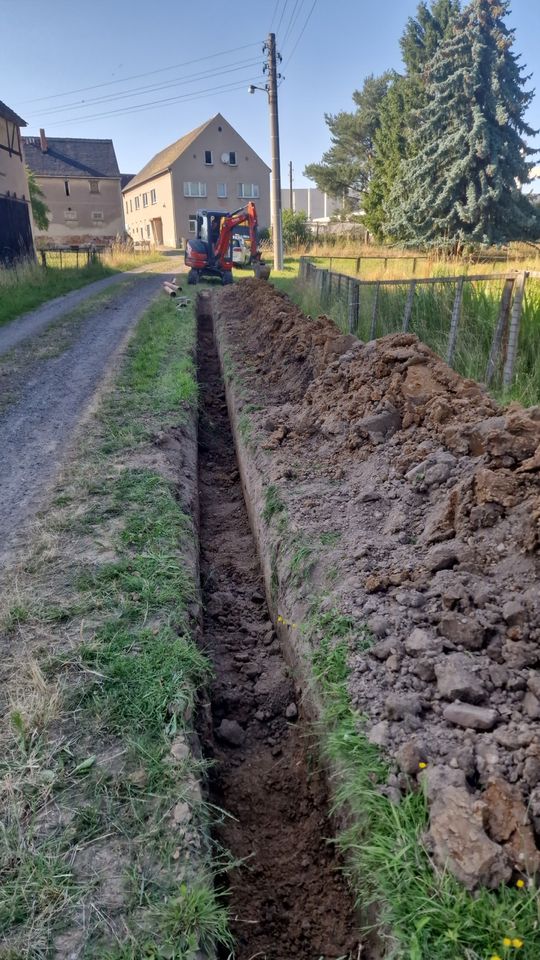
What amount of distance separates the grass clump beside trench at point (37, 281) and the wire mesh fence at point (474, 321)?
811 centimetres

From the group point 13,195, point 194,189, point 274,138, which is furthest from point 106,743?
point 194,189

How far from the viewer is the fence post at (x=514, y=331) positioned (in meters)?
4.80

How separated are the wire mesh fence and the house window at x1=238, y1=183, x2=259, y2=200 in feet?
124

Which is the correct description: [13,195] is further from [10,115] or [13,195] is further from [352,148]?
[352,148]

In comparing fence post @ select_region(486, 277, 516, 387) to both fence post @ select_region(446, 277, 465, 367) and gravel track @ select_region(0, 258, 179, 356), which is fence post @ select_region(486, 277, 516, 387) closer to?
fence post @ select_region(446, 277, 465, 367)

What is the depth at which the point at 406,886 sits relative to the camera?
1819 mm

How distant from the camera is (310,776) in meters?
2.68

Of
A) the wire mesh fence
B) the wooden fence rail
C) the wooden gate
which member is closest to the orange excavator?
the wooden gate

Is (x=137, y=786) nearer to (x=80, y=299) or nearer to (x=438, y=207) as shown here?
(x=80, y=299)

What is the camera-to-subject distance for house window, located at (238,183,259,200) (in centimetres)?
4191

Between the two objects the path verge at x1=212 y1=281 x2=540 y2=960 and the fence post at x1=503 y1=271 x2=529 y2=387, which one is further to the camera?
the fence post at x1=503 y1=271 x2=529 y2=387

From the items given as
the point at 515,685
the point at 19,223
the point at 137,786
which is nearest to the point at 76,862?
the point at 137,786

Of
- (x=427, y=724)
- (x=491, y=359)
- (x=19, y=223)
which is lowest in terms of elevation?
(x=427, y=724)

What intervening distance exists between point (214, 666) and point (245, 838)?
103 centimetres
